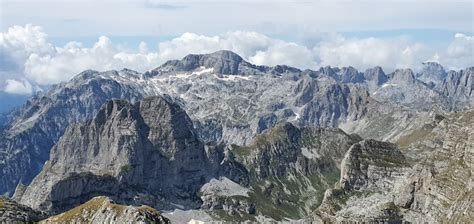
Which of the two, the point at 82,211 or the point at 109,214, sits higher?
the point at 109,214

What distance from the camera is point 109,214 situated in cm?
16250

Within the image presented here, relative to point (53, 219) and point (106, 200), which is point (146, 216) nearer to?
point (106, 200)

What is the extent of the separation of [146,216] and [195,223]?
14869 millimetres

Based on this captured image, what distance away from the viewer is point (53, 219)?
573 ft

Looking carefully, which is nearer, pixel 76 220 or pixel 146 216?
pixel 146 216

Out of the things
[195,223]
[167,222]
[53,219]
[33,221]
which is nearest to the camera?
[167,222]

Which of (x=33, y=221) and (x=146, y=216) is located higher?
(x=146, y=216)

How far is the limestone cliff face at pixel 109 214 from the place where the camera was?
498ft

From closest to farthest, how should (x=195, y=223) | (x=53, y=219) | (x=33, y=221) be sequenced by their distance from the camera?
(x=195, y=223) < (x=53, y=219) < (x=33, y=221)

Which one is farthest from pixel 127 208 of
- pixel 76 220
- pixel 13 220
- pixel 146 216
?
pixel 13 220

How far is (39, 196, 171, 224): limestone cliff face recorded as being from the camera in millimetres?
151875

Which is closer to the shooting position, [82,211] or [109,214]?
[109,214]

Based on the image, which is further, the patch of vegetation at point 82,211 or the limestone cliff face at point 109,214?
the patch of vegetation at point 82,211

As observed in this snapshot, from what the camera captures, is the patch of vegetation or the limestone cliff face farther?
the patch of vegetation
